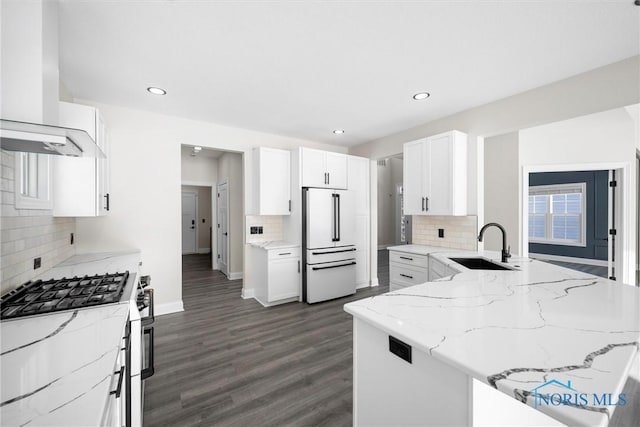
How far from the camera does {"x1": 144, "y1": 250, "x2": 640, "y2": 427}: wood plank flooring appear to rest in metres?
1.73

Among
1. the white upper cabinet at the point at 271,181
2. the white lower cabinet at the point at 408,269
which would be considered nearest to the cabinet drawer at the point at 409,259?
the white lower cabinet at the point at 408,269

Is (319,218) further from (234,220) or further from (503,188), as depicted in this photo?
(503,188)

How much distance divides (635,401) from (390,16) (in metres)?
3.05

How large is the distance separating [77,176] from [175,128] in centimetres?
162

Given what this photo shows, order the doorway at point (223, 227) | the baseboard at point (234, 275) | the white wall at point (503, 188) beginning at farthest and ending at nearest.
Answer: the doorway at point (223, 227) → the baseboard at point (234, 275) → the white wall at point (503, 188)

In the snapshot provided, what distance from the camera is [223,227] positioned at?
5.97 meters

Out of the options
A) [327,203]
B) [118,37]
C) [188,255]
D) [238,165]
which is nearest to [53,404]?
[118,37]

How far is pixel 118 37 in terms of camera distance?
73.8 inches

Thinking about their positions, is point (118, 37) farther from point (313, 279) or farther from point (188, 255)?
point (188, 255)

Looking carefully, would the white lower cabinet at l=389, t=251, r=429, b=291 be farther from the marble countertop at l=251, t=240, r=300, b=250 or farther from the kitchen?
the marble countertop at l=251, t=240, r=300, b=250

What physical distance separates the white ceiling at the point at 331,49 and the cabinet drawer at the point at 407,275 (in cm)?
197

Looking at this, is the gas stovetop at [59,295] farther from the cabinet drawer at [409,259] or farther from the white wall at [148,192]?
the cabinet drawer at [409,259]

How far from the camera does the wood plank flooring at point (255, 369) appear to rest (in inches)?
68.0

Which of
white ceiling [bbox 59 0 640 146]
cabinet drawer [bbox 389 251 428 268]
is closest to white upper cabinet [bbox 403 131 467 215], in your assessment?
white ceiling [bbox 59 0 640 146]
